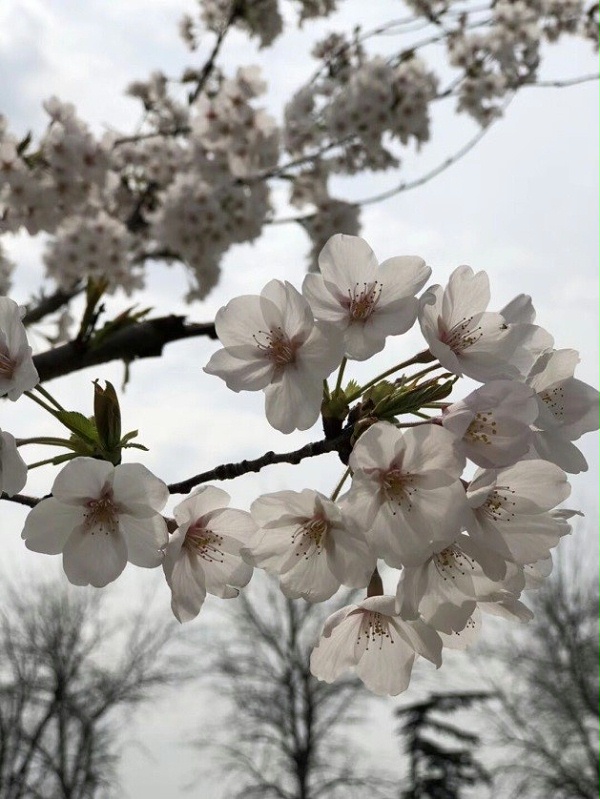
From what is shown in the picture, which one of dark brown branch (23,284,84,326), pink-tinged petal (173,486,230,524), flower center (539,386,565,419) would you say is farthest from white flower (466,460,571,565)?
dark brown branch (23,284,84,326)

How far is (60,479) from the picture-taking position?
3.10ft

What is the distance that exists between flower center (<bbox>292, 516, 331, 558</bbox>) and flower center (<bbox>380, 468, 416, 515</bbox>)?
0.39 ft

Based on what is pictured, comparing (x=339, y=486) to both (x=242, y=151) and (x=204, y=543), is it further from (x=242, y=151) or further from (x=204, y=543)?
(x=242, y=151)

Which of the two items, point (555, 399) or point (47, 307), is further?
point (47, 307)

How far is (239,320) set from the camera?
3.50ft

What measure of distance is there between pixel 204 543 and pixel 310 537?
15cm

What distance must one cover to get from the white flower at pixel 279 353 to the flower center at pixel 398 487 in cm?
12

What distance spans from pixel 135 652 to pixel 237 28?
12710 millimetres

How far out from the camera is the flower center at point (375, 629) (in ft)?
3.55

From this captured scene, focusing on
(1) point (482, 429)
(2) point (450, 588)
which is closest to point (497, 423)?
(1) point (482, 429)

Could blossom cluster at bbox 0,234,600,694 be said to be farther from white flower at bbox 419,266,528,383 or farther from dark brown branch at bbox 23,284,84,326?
dark brown branch at bbox 23,284,84,326

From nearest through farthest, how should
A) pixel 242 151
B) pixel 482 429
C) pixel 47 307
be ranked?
1. pixel 482 429
2. pixel 47 307
3. pixel 242 151

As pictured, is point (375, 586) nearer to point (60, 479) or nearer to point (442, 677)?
point (60, 479)

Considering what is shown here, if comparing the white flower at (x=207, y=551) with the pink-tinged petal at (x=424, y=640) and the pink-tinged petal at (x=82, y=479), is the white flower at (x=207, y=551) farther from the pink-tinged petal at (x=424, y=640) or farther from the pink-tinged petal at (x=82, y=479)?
the pink-tinged petal at (x=424, y=640)
